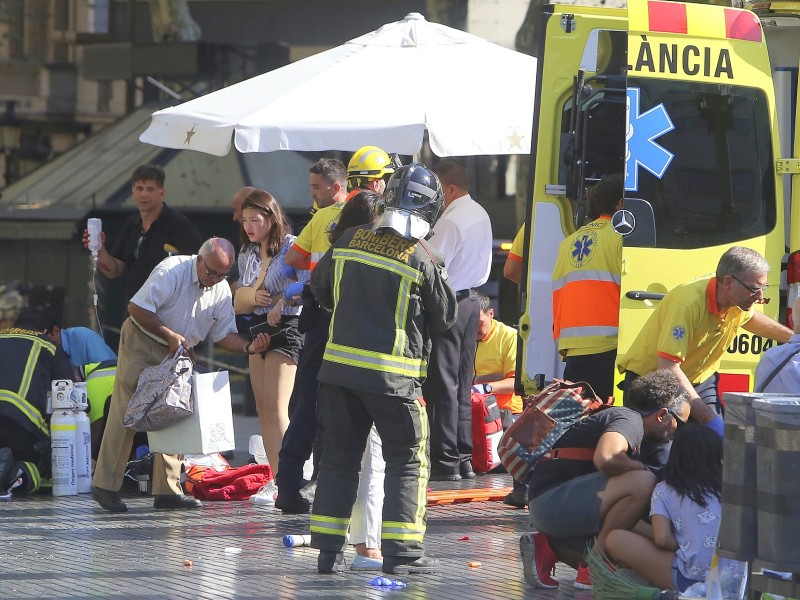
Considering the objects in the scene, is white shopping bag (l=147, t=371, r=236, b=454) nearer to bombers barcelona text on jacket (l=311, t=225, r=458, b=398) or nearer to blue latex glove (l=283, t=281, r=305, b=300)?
blue latex glove (l=283, t=281, r=305, b=300)

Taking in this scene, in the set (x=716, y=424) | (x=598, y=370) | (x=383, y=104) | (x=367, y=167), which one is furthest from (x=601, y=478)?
(x=383, y=104)

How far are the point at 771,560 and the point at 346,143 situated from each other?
4209 millimetres

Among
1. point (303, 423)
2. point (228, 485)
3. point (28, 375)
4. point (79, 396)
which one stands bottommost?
point (228, 485)

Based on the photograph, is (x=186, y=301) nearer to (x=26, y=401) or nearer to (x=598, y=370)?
(x=26, y=401)

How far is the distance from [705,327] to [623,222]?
2.17 ft

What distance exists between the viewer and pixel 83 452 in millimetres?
8836

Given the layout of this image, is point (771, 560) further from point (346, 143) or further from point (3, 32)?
point (3, 32)

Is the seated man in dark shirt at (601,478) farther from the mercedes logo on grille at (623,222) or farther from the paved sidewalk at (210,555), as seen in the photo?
the mercedes logo on grille at (623,222)

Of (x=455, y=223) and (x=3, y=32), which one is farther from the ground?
(x=3, y=32)

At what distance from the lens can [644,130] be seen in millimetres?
6910

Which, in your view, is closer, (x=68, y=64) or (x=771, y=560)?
(x=771, y=560)

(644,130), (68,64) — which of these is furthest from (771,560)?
(68,64)

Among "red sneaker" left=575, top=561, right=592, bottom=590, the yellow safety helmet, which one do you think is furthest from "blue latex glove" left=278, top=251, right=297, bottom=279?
"red sneaker" left=575, top=561, right=592, bottom=590

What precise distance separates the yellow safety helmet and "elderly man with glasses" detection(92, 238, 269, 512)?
0.76 m
